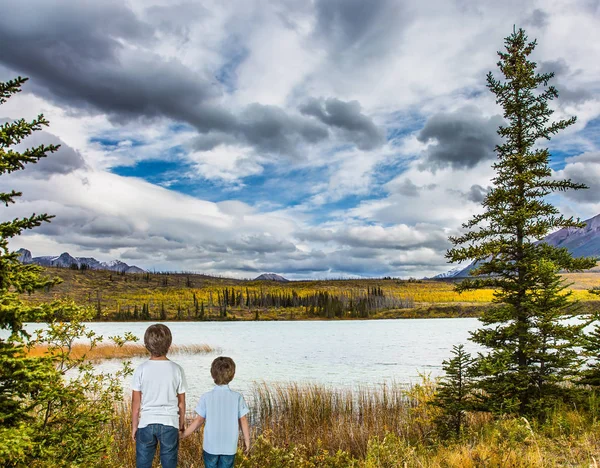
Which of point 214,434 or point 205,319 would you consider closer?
point 214,434

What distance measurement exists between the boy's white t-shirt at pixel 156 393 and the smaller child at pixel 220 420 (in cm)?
36

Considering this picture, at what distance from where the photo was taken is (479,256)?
45.3 feet

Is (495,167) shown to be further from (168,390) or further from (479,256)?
(168,390)

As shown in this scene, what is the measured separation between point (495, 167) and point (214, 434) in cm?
1191

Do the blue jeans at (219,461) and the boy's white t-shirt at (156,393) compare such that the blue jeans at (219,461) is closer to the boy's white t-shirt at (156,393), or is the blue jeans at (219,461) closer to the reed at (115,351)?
the boy's white t-shirt at (156,393)

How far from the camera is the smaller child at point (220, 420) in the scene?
19.3 feet

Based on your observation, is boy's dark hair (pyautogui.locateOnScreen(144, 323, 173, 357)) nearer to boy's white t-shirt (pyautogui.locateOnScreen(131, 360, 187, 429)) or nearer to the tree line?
boy's white t-shirt (pyautogui.locateOnScreen(131, 360, 187, 429))

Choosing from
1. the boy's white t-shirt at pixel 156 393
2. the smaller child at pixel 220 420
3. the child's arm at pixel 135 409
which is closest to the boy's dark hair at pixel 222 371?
the smaller child at pixel 220 420

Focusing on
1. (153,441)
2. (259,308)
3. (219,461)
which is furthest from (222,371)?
(259,308)

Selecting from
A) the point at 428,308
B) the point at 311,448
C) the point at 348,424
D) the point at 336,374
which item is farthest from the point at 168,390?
the point at 428,308

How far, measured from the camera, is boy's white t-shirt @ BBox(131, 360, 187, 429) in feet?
19.7

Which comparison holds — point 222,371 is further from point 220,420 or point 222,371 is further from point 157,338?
point 157,338

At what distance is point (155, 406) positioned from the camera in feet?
19.7

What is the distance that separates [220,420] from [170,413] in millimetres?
671
